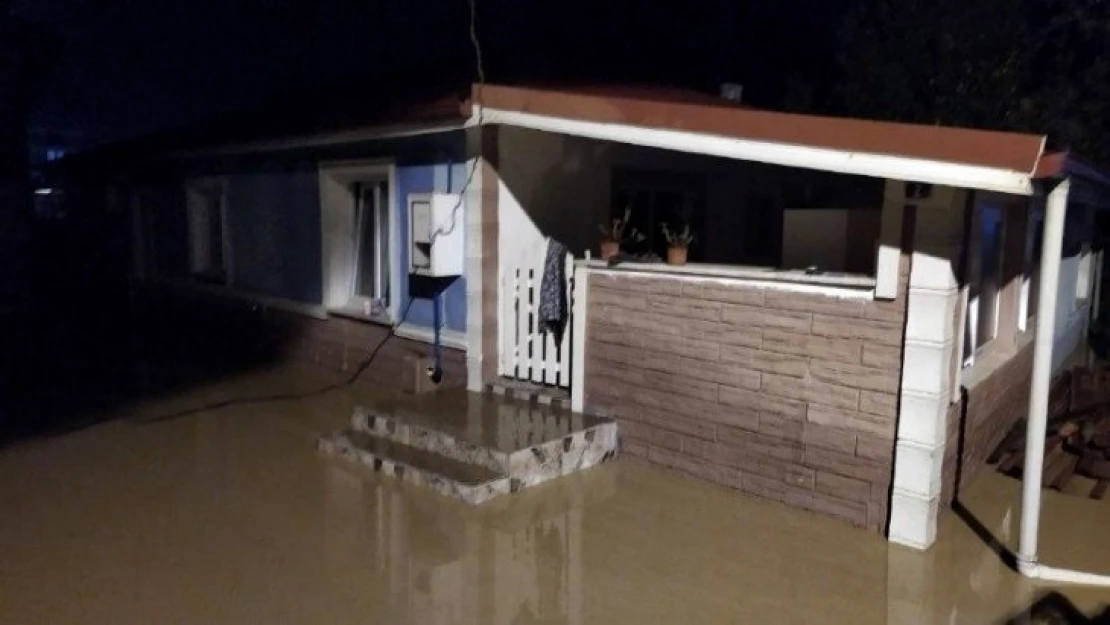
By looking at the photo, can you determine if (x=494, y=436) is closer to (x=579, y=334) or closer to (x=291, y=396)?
(x=579, y=334)

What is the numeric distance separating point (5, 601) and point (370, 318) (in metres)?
5.14

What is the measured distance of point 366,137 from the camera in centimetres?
846

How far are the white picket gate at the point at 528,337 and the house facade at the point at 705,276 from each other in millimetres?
24

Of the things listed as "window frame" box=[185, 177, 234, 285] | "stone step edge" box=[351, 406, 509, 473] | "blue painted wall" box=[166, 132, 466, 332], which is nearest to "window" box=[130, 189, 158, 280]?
"blue painted wall" box=[166, 132, 466, 332]

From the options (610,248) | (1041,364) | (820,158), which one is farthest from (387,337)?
(1041,364)

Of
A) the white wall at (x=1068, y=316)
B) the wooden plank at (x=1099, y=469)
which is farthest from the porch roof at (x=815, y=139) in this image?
the white wall at (x=1068, y=316)

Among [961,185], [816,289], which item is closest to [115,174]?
[816,289]

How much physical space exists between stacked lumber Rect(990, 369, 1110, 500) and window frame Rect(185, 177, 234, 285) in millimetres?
10010

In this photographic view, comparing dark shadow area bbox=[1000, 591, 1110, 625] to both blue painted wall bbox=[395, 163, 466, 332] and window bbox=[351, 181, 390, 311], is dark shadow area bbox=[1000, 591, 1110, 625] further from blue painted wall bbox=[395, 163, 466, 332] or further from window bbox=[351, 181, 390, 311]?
window bbox=[351, 181, 390, 311]

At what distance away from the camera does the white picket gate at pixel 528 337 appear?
7.41m

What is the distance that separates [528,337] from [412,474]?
2.07 metres

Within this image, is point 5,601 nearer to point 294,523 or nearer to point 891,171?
point 294,523

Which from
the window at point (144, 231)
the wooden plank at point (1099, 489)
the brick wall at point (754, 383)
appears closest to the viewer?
the brick wall at point (754, 383)

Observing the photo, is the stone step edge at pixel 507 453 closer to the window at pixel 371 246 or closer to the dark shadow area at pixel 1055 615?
the window at pixel 371 246
